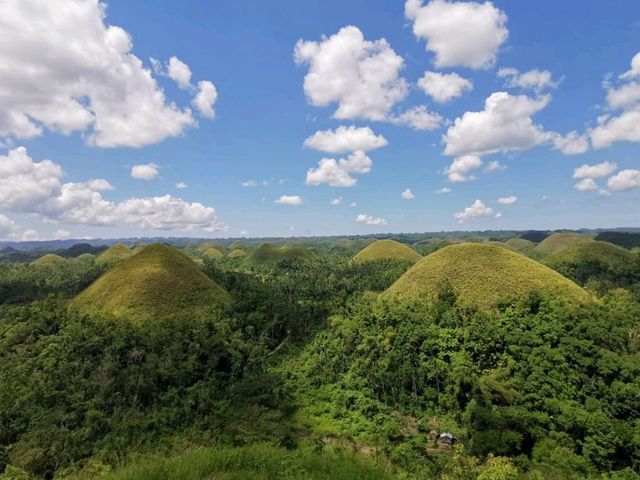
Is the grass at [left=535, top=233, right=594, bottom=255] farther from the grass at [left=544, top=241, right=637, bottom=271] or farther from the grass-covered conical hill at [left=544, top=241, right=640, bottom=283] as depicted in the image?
the grass-covered conical hill at [left=544, top=241, right=640, bottom=283]

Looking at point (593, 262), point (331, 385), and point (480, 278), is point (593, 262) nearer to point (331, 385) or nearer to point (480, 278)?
point (480, 278)

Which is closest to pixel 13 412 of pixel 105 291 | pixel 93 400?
pixel 93 400

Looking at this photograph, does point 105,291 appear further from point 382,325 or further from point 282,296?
point 382,325

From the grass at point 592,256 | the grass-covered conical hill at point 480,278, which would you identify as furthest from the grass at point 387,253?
the grass-covered conical hill at point 480,278

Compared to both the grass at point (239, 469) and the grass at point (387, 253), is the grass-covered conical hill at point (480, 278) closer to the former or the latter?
the grass at point (239, 469)

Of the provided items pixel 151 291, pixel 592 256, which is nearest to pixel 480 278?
pixel 151 291

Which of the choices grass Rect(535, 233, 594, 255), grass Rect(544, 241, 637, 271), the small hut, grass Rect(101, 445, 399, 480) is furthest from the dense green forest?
grass Rect(535, 233, 594, 255)

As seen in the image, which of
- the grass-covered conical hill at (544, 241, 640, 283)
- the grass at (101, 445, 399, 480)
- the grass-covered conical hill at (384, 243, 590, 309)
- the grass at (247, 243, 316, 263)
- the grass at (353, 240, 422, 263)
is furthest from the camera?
the grass at (247, 243, 316, 263)
